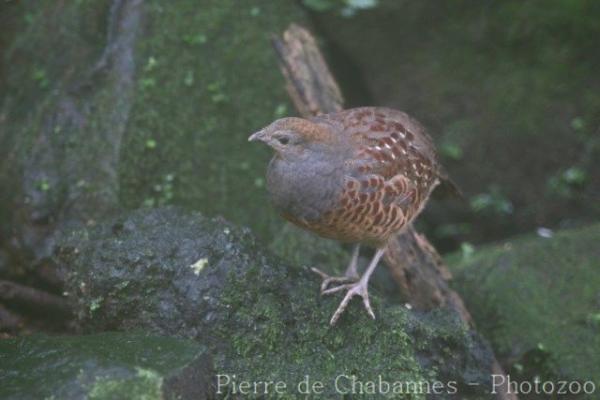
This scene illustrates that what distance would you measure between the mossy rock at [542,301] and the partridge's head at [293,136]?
1.94 metres

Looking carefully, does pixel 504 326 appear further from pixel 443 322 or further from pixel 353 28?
pixel 353 28

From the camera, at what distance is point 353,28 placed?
23.7 ft

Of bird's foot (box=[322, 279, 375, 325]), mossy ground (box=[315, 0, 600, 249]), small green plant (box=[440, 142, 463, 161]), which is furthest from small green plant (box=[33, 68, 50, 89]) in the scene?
small green plant (box=[440, 142, 463, 161])

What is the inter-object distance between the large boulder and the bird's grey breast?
31 centimetres

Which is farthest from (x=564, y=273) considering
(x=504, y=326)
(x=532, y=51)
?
(x=532, y=51)

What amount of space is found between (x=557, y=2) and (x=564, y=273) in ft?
8.23

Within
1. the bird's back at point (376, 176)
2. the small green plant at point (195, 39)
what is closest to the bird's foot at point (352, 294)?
the bird's back at point (376, 176)

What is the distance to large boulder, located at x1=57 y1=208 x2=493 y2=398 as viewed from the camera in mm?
3930

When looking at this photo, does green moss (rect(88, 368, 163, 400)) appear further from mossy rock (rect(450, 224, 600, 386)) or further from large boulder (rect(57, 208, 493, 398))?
mossy rock (rect(450, 224, 600, 386))

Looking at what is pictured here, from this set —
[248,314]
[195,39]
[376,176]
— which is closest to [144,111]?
[195,39]

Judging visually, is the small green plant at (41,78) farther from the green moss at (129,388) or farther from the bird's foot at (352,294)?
the green moss at (129,388)

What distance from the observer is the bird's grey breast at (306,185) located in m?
4.18

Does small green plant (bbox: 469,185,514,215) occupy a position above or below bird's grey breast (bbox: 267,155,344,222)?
below

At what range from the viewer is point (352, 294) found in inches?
168
